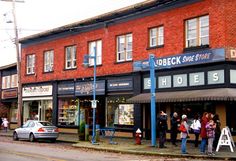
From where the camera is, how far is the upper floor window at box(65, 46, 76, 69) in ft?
115

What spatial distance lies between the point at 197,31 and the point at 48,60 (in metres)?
17.3

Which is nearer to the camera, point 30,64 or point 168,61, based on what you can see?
point 168,61

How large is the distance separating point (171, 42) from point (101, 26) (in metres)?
7.57

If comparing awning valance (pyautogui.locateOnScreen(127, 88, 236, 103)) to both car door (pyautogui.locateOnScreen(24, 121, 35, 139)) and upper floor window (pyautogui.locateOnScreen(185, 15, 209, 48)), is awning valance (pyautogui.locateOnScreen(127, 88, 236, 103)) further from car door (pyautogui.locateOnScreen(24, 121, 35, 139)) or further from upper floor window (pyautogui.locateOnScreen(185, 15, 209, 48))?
car door (pyautogui.locateOnScreen(24, 121, 35, 139))

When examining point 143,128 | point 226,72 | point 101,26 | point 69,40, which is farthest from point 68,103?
point 226,72

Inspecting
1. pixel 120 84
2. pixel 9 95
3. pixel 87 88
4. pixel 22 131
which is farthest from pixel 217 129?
pixel 9 95

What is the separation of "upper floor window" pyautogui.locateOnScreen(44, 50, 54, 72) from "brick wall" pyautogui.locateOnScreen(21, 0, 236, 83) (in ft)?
1.39

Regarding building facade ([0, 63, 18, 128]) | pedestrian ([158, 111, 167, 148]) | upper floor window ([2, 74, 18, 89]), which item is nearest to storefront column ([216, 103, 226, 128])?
pedestrian ([158, 111, 167, 148])

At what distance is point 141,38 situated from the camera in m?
28.4

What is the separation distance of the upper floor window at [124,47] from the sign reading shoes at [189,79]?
284 cm

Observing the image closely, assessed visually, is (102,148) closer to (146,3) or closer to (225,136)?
(225,136)

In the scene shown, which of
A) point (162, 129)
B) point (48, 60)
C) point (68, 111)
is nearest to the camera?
point (162, 129)

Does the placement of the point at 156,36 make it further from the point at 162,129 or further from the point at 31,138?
the point at 31,138

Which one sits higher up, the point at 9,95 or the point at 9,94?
the point at 9,94
